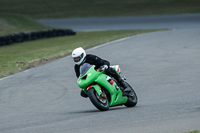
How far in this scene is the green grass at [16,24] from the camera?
28.8m

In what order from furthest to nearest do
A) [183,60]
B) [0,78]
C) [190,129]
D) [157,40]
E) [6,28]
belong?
[6,28], [157,40], [183,60], [0,78], [190,129]

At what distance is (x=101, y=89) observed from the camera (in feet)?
28.3

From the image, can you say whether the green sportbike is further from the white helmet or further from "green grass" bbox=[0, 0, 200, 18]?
"green grass" bbox=[0, 0, 200, 18]

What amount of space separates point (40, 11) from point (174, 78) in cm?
3525

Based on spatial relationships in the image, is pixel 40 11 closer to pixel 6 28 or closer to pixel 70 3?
pixel 70 3

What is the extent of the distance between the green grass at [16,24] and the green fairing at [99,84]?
65.0ft

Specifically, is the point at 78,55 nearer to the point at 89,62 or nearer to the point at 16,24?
the point at 89,62

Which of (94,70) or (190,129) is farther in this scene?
(94,70)

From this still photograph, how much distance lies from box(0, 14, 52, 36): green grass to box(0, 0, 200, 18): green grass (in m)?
10.1

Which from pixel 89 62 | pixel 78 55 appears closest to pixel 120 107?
pixel 89 62

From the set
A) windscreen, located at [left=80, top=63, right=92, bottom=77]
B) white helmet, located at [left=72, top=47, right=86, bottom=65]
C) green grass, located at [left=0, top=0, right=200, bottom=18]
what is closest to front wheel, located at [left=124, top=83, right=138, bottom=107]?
windscreen, located at [left=80, top=63, right=92, bottom=77]

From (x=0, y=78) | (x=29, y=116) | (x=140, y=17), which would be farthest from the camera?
(x=140, y=17)

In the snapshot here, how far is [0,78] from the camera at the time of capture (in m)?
14.0

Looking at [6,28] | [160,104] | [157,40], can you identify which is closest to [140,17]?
[6,28]
